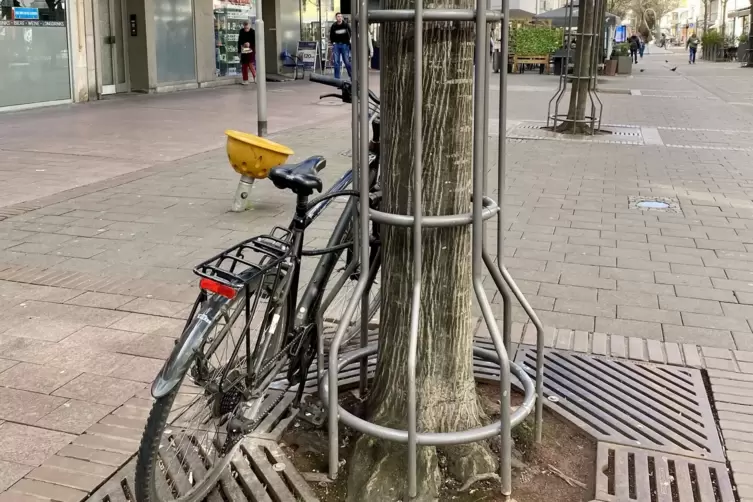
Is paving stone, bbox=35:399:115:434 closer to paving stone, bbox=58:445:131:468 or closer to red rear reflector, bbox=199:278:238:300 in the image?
paving stone, bbox=58:445:131:468

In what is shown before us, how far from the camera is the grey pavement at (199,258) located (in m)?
3.35

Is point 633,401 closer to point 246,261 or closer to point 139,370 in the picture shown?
point 246,261

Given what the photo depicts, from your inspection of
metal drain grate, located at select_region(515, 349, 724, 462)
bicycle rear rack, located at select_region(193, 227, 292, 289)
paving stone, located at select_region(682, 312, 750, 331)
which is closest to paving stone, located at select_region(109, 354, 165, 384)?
bicycle rear rack, located at select_region(193, 227, 292, 289)

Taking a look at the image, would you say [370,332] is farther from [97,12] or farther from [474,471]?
[97,12]

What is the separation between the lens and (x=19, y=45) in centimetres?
1412

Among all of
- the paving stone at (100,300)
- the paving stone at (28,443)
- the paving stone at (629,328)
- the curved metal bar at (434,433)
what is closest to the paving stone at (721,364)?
the paving stone at (629,328)

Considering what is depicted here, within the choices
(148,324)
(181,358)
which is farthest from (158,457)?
(148,324)

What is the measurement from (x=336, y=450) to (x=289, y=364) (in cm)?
37

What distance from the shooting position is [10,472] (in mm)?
2875

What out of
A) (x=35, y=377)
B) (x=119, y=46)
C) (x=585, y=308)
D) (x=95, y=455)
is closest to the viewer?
(x=95, y=455)

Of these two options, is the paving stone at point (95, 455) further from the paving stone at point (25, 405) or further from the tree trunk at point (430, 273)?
the tree trunk at point (430, 273)

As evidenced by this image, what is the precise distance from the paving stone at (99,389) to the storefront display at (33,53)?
466 inches

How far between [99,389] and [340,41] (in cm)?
1799

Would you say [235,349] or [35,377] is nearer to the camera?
[235,349]
